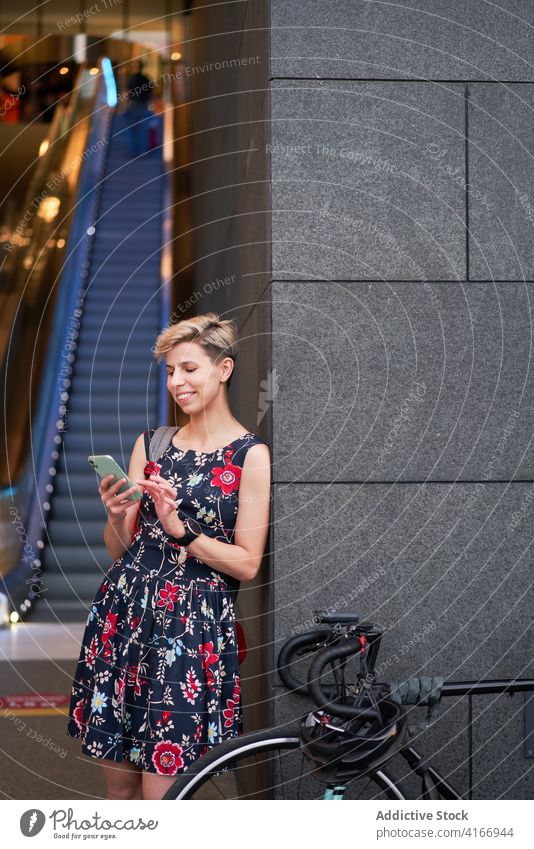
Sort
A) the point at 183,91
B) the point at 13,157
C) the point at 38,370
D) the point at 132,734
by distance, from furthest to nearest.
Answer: the point at 13,157 → the point at 183,91 → the point at 38,370 → the point at 132,734

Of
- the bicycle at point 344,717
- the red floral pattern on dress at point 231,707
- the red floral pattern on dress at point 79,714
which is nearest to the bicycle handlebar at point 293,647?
the bicycle at point 344,717

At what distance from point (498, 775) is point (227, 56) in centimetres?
334

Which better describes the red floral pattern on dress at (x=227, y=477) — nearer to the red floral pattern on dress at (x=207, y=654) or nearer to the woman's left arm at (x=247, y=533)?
the woman's left arm at (x=247, y=533)

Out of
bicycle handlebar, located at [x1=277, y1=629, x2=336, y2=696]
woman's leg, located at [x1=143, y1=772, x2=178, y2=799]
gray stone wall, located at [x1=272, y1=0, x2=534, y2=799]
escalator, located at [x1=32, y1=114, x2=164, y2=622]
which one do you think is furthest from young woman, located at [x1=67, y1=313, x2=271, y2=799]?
escalator, located at [x1=32, y1=114, x2=164, y2=622]

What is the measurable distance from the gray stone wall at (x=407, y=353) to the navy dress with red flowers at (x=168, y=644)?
0.32 m

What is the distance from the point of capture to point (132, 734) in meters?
2.60

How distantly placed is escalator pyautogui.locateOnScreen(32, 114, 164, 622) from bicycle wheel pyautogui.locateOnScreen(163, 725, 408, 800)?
94.7 inches

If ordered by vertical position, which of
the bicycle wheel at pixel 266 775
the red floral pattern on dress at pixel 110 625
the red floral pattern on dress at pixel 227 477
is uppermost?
the red floral pattern on dress at pixel 227 477

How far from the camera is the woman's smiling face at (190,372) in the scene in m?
2.60

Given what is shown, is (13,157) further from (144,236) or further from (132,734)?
(132,734)

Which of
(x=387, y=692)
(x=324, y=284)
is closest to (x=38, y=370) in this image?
(x=324, y=284)

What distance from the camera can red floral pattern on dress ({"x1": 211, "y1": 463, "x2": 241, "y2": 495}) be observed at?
104 inches

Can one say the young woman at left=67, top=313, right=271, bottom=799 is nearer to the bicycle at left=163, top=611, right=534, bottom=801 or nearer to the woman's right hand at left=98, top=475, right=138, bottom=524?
the woman's right hand at left=98, top=475, right=138, bottom=524

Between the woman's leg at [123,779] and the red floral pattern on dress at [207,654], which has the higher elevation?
the red floral pattern on dress at [207,654]
